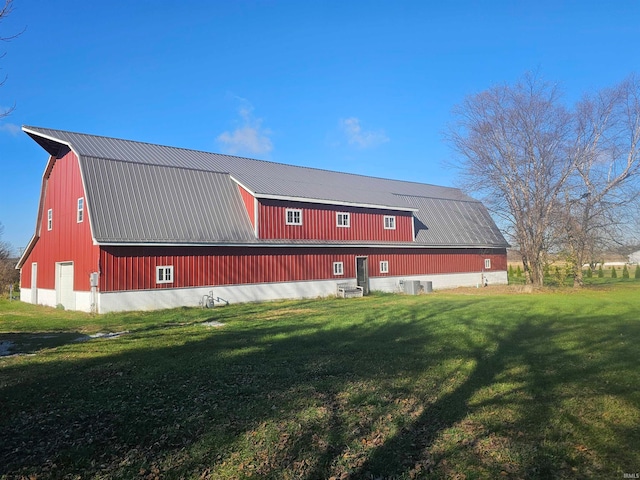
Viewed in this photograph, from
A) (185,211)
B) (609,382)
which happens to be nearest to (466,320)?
(609,382)

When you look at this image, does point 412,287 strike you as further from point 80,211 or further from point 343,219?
point 80,211

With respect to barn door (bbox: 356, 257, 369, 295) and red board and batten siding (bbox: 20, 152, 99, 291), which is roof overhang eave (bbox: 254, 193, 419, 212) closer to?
barn door (bbox: 356, 257, 369, 295)

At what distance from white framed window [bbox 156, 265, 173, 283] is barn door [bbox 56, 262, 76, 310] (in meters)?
4.44

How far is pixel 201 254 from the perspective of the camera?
22438mm

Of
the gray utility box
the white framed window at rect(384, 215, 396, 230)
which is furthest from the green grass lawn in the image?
the white framed window at rect(384, 215, 396, 230)

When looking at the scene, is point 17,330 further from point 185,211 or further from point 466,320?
point 466,320

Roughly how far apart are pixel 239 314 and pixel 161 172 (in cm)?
972

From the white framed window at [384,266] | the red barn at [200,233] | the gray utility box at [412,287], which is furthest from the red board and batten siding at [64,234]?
the gray utility box at [412,287]

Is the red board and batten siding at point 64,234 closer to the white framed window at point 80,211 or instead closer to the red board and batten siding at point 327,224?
the white framed window at point 80,211

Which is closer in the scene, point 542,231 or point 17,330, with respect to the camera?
point 17,330

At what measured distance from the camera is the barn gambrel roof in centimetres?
2111

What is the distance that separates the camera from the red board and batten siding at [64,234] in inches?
827

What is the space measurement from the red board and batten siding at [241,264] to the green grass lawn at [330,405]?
7.54 metres

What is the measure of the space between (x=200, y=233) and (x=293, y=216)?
5642 millimetres
